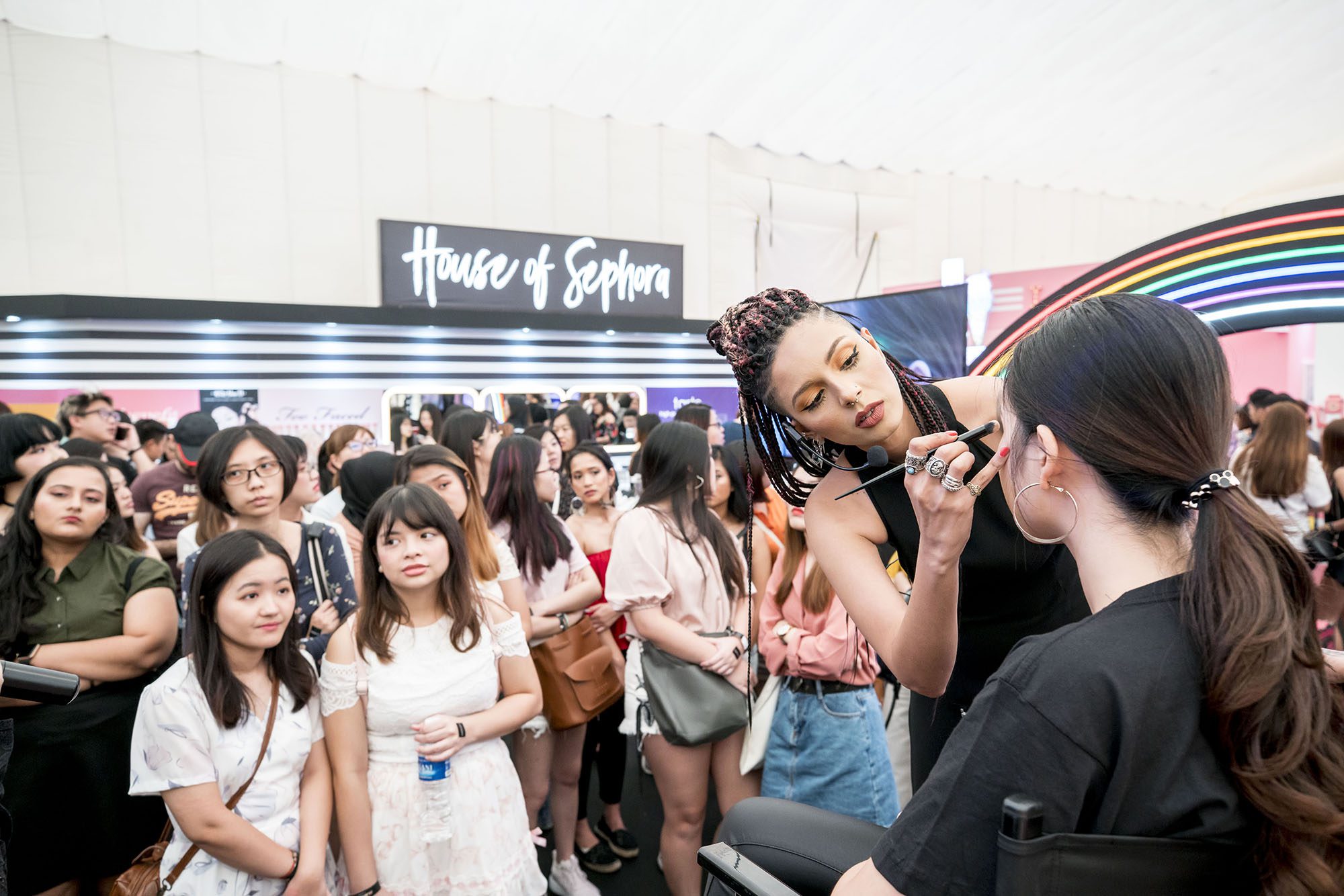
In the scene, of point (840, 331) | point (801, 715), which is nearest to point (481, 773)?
point (801, 715)

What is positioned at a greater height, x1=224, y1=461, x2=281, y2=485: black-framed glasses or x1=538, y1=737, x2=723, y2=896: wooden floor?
x1=224, y1=461, x2=281, y2=485: black-framed glasses

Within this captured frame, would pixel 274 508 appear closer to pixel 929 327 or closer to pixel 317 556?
pixel 317 556

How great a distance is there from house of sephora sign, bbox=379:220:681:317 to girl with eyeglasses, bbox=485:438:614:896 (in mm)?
5535

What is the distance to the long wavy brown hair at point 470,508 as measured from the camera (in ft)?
8.73

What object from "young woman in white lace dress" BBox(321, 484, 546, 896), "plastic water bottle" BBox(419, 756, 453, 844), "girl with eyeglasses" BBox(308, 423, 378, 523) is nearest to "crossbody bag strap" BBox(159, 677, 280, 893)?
"young woman in white lace dress" BBox(321, 484, 546, 896)

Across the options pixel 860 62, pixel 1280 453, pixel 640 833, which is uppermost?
pixel 860 62

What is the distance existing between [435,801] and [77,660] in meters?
1.07

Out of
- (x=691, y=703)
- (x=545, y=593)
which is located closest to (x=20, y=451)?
(x=545, y=593)

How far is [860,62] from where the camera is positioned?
30.1 feet

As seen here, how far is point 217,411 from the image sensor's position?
723 cm

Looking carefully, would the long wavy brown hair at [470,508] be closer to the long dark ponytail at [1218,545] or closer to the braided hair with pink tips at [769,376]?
the braided hair with pink tips at [769,376]

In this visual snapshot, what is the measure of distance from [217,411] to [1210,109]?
1275 cm

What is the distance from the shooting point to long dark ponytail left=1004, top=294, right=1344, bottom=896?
731 millimetres

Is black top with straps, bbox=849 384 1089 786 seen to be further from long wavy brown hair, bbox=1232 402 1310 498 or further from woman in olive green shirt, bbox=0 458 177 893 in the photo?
long wavy brown hair, bbox=1232 402 1310 498
